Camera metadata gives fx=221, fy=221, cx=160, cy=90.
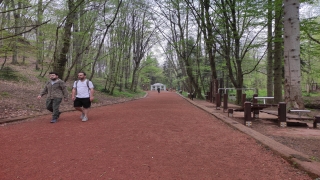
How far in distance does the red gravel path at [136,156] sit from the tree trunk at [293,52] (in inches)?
118

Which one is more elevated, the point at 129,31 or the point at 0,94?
the point at 129,31

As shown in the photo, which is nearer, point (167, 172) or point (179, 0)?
point (167, 172)

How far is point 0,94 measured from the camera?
10.8 meters

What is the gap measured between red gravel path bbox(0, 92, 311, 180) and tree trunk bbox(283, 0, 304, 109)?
9.80ft

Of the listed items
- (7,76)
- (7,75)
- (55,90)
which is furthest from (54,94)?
(7,75)

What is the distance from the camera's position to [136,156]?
352 cm

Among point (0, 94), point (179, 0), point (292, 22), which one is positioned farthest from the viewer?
point (179, 0)

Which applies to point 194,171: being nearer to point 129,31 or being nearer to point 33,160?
point 33,160

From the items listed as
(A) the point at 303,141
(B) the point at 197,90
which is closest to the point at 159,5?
(B) the point at 197,90

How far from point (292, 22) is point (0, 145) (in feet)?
26.5

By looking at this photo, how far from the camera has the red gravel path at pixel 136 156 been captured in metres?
2.85

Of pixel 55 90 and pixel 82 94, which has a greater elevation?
pixel 55 90

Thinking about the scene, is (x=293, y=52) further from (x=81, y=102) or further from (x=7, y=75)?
(x=7, y=75)

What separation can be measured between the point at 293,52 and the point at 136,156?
5886 millimetres
